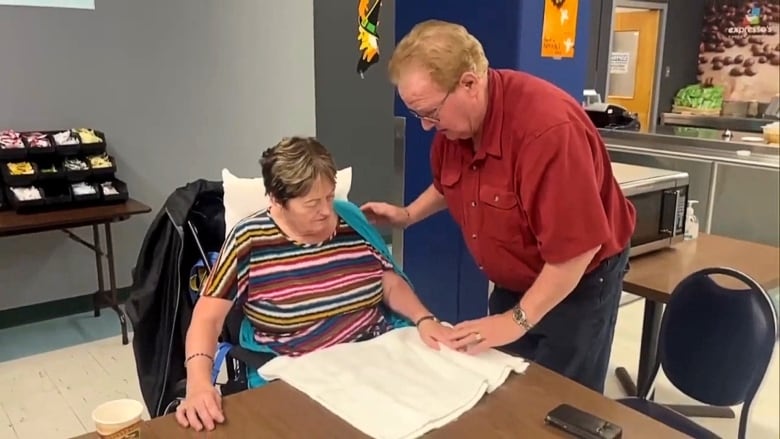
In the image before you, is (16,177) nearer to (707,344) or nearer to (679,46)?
(707,344)

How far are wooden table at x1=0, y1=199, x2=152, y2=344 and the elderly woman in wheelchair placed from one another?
5.95 feet

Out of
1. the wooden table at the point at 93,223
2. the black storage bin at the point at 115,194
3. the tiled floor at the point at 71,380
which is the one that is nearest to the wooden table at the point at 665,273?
the tiled floor at the point at 71,380

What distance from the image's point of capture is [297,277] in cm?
157

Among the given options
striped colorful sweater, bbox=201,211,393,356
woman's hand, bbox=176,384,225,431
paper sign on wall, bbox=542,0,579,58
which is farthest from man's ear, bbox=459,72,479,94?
paper sign on wall, bbox=542,0,579,58

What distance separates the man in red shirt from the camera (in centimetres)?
141

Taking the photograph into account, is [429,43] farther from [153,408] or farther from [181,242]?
[153,408]

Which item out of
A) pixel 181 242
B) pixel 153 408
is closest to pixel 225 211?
pixel 181 242

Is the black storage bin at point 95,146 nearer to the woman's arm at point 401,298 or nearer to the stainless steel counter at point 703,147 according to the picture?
the woman's arm at point 401,298

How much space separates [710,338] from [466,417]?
84 cm

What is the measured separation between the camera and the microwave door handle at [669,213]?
2520 millimetres

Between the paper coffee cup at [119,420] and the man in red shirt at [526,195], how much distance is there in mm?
658

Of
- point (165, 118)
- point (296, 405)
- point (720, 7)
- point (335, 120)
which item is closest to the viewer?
point (720, 7)

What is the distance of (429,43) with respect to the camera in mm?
1418

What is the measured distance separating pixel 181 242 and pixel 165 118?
2.16 metres
